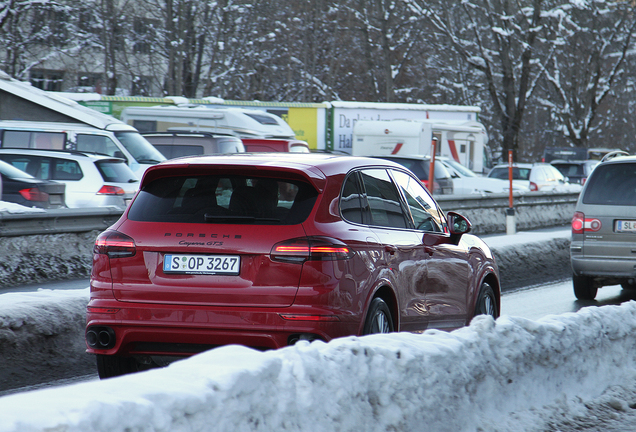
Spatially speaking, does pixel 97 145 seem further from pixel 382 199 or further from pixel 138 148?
pixel 382 199

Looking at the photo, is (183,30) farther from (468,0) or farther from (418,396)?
(418,396)

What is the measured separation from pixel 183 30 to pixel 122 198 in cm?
2390

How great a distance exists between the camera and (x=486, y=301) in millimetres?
A: 7543

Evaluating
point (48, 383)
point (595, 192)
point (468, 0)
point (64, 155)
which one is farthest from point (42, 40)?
point (48, 383)

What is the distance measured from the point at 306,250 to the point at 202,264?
58cm

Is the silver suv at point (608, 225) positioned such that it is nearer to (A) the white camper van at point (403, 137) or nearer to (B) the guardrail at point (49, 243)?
(B) the guardrail at point (49, 243)

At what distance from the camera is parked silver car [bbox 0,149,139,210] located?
50.4ft

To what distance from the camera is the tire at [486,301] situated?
7336 mm

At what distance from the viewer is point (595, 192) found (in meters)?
10.3

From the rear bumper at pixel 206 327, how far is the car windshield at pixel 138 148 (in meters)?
14.5

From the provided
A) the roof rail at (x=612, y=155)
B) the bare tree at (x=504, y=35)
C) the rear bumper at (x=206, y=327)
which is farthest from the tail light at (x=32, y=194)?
the bare tree at (x=504, y=35)

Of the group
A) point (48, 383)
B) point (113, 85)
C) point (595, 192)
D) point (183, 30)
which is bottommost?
point (48, 383)

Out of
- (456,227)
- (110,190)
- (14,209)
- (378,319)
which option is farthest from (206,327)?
(110,190)

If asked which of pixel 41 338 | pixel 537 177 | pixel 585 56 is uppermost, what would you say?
pixel 585 56
